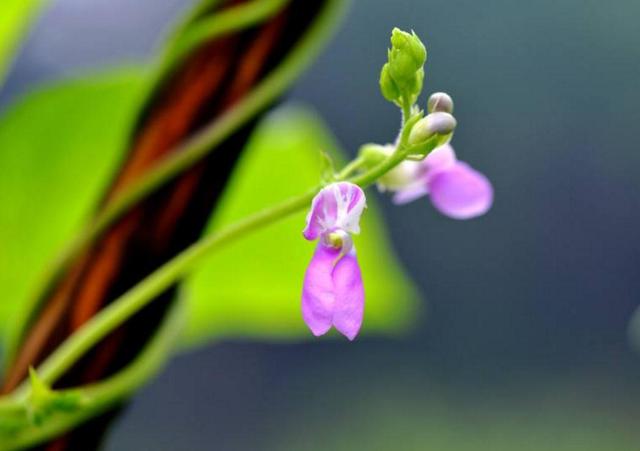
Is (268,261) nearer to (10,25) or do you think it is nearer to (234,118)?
(10,25)

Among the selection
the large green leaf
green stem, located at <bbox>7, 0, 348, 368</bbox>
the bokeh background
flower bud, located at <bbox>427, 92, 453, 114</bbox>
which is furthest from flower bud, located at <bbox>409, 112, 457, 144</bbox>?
the bokeh background

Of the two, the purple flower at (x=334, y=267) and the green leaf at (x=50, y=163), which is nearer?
the purple flower at (x=334, y=267)

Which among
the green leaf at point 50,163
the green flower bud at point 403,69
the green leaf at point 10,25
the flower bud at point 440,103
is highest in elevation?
the green leaf at point 10,25

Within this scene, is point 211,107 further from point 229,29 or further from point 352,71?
point 352,71

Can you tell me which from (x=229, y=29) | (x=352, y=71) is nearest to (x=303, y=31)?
(x=229, y=29)

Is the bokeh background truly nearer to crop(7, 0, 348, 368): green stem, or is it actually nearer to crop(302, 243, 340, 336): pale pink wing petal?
crop(7, 0, 348, 368): green stem

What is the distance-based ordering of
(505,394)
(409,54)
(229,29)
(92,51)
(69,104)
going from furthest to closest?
1. (505,394)
2. (92,51)
3. (69,104)
4. (229,29)
5. (409,54)

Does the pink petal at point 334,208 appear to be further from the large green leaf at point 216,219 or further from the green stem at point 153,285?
the large green leaf at point 216,219

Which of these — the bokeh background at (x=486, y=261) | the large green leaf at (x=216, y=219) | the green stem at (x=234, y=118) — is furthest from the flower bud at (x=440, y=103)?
Result: the bokeh background at (x=486, y=261)
